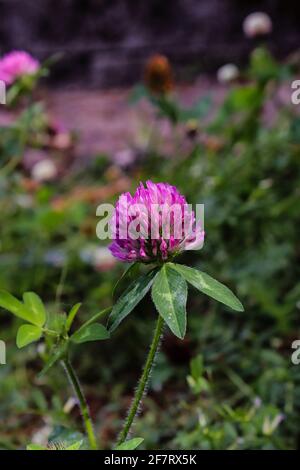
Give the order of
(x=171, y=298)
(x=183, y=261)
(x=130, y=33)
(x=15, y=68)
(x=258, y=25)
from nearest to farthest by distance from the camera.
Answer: (x=171, y=298), (x=15, y=68), (x=183, y=261), (x=258, y=25), (x=130, y=33)

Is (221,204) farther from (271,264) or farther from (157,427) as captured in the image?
(157,427)

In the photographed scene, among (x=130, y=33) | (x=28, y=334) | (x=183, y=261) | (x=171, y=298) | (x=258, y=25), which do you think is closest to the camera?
(x=171, y=298)

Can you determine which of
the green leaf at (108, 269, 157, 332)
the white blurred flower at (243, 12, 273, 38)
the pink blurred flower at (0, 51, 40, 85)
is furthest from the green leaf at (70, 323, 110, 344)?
the white blurred flower at (243, 12, 273, 38)

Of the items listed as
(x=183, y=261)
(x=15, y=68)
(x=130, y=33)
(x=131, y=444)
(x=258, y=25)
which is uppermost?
(x=130, y=33)

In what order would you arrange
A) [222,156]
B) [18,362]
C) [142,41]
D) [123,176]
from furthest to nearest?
[142,41] < [123,176] < [222,156] < [18,362]

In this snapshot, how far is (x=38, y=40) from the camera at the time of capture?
14.8ft

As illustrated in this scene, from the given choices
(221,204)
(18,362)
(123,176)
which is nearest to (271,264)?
(221,204)

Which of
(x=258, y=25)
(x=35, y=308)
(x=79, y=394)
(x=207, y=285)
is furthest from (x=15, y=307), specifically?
(x=258, y=25)

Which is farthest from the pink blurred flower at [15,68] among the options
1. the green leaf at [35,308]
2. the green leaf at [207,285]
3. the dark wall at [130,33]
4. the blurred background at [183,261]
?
the dark wall at [130,33]

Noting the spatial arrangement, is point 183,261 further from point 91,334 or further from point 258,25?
point 258,25

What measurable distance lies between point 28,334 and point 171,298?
0.69ft

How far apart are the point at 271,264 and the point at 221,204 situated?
0.29m

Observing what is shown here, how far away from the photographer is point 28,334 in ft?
2.83

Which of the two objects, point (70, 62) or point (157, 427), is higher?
point (70, 62)
